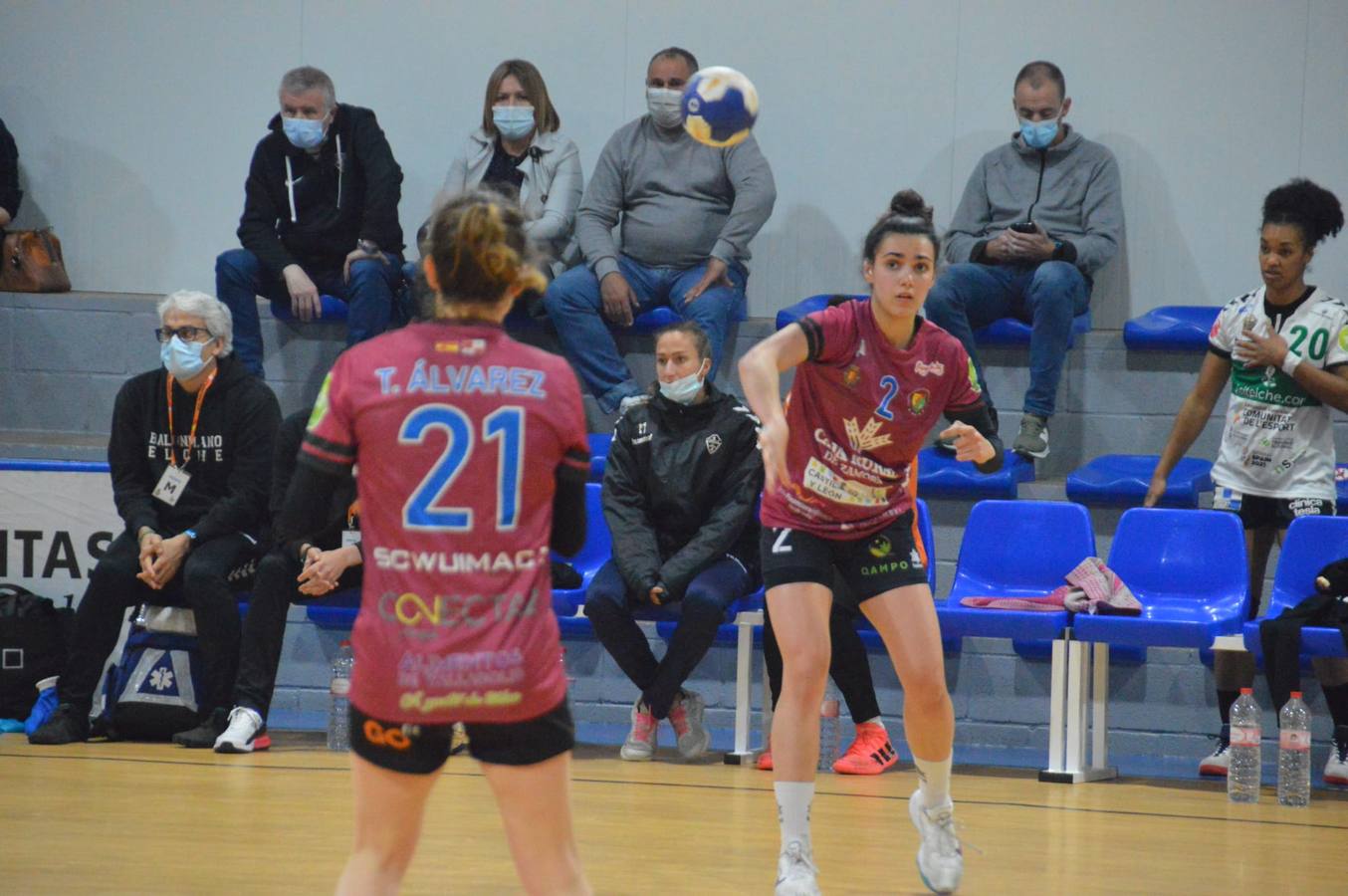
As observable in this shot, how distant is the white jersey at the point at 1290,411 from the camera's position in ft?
20.2

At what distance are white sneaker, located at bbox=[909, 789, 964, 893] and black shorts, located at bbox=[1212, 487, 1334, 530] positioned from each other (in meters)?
2.77

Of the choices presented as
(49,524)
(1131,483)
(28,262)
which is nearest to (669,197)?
(1131,483)

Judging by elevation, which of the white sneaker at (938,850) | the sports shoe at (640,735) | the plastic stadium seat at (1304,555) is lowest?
the sports shoe at (640,735)

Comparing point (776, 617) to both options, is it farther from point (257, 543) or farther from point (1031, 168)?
point (1031, 168)

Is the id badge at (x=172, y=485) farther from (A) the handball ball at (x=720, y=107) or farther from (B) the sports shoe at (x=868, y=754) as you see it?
(B) the sports shoe at (x=868, y=754)

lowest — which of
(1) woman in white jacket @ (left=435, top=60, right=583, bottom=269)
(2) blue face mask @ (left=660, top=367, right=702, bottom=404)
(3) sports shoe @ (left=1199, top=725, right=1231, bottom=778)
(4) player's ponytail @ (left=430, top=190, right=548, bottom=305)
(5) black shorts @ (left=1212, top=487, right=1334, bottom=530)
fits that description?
(3) sports shoe @ (left=1199, top=725, right=1231, bottom=778)

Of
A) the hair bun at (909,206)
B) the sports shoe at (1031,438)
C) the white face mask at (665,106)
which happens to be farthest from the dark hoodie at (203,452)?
the sports shoe at (1031,438)

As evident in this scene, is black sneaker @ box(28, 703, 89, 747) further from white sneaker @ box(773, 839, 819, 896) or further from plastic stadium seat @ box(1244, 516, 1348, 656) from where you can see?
plastic stadium seat @ box(1244, 516, 1348, 656)

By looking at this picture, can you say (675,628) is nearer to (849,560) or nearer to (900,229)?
(849,560)

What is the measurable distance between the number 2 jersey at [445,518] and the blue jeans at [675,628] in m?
3.40

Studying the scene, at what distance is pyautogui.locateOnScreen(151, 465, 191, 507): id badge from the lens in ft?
21.2

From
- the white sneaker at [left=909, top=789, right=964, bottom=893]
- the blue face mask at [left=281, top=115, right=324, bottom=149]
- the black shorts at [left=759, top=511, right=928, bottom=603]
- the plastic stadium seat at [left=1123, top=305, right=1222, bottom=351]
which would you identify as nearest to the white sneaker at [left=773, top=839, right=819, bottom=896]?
the white sneaker at [left=909, top=789, right=964, bottom=893]

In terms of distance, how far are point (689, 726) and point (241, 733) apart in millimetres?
1738

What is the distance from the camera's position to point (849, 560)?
4.07m
